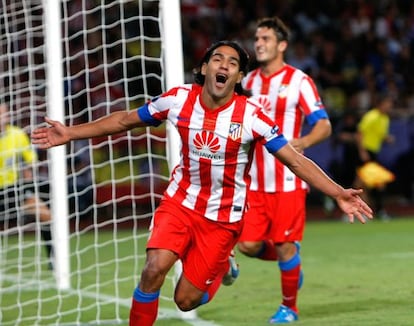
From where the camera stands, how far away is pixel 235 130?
682 centimetres

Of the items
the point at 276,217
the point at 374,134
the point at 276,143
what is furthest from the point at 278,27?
the point at 374,134

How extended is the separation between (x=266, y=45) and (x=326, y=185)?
2720 millimetres

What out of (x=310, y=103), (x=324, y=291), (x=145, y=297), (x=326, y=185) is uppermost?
(x=310, y=103)

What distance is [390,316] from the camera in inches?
320

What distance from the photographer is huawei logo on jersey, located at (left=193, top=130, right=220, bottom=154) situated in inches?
270

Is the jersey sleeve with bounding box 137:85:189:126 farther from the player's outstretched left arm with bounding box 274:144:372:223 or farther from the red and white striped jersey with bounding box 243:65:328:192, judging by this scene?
the red and white striped jersey with bounding box 243:65:328:192

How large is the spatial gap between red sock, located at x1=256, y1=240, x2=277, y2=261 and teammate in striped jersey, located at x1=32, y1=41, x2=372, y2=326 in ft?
6.30

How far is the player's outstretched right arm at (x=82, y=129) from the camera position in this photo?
669 centimetres

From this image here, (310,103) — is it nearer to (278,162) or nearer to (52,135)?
(278,162)

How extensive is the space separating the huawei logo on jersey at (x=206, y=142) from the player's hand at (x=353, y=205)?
0.99 meters

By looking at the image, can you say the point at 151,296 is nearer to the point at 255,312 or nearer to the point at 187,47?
the point at 255,312

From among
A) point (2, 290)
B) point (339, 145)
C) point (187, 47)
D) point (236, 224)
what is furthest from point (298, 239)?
point (187, 47)

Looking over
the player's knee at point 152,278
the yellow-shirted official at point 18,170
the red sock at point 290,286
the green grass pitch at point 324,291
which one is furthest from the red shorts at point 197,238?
the yellow-shirted official at point 18,170

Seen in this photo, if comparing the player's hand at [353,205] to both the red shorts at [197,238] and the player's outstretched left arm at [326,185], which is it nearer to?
the player's outstretched left arm at [326,185]
